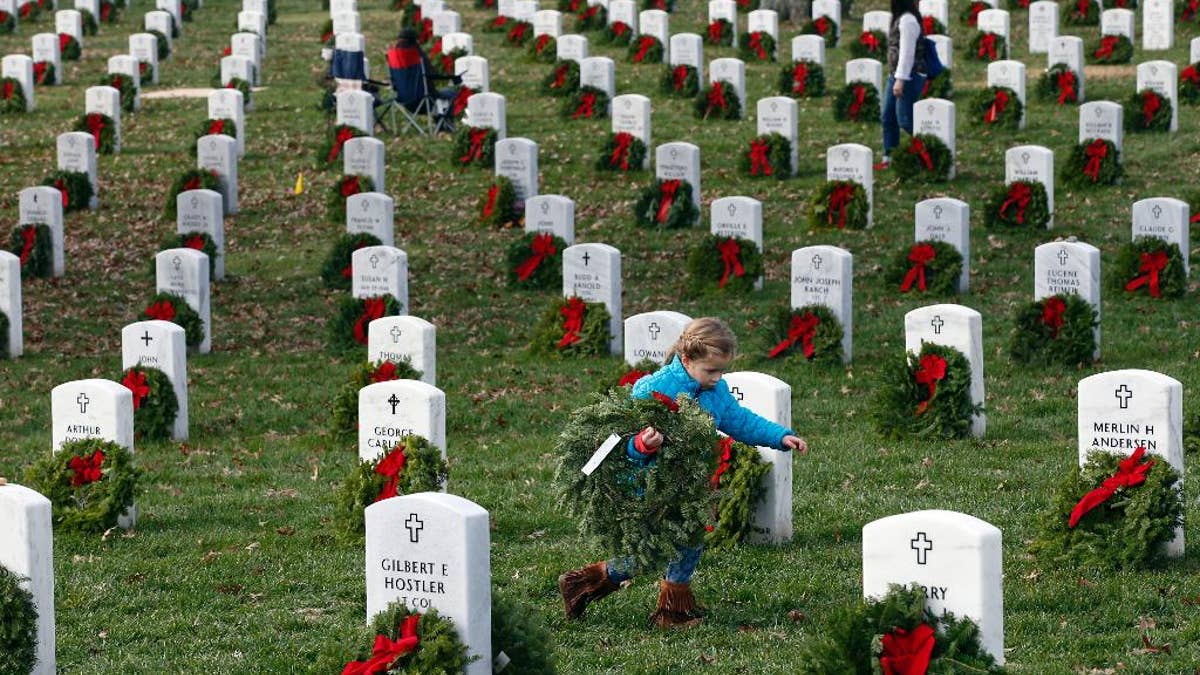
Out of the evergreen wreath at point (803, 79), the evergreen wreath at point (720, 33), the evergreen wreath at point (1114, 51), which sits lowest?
the evergreen wreath at point (803, 79)

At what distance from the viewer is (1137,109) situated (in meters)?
22.2

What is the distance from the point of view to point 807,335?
15.2 metres

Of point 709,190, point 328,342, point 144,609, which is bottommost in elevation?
point 144,609

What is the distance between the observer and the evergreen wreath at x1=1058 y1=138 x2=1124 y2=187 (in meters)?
20.1

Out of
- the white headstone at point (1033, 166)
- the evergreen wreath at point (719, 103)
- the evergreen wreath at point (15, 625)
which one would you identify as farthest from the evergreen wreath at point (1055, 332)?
the evergreen wreath at point (719, 103)

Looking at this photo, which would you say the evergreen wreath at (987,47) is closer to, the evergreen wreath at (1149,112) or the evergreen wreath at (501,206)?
the evergreen wreath at (1149,112)

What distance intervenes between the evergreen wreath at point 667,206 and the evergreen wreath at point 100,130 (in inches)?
312

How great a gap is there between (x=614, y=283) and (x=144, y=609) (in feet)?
22.7

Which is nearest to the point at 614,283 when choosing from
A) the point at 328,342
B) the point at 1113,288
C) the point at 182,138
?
the point at 328,342

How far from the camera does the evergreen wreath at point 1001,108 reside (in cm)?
2256

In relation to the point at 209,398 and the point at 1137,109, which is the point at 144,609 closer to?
the point at 209,398

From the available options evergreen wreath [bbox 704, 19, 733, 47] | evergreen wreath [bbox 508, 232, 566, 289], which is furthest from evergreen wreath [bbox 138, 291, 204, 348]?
evergreen wreath [bbox 704, 19, 733, 47]

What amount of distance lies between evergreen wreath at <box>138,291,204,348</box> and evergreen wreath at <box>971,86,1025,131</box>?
1009 cm

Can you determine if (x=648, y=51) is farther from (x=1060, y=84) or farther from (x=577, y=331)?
(x=577, y=331)
